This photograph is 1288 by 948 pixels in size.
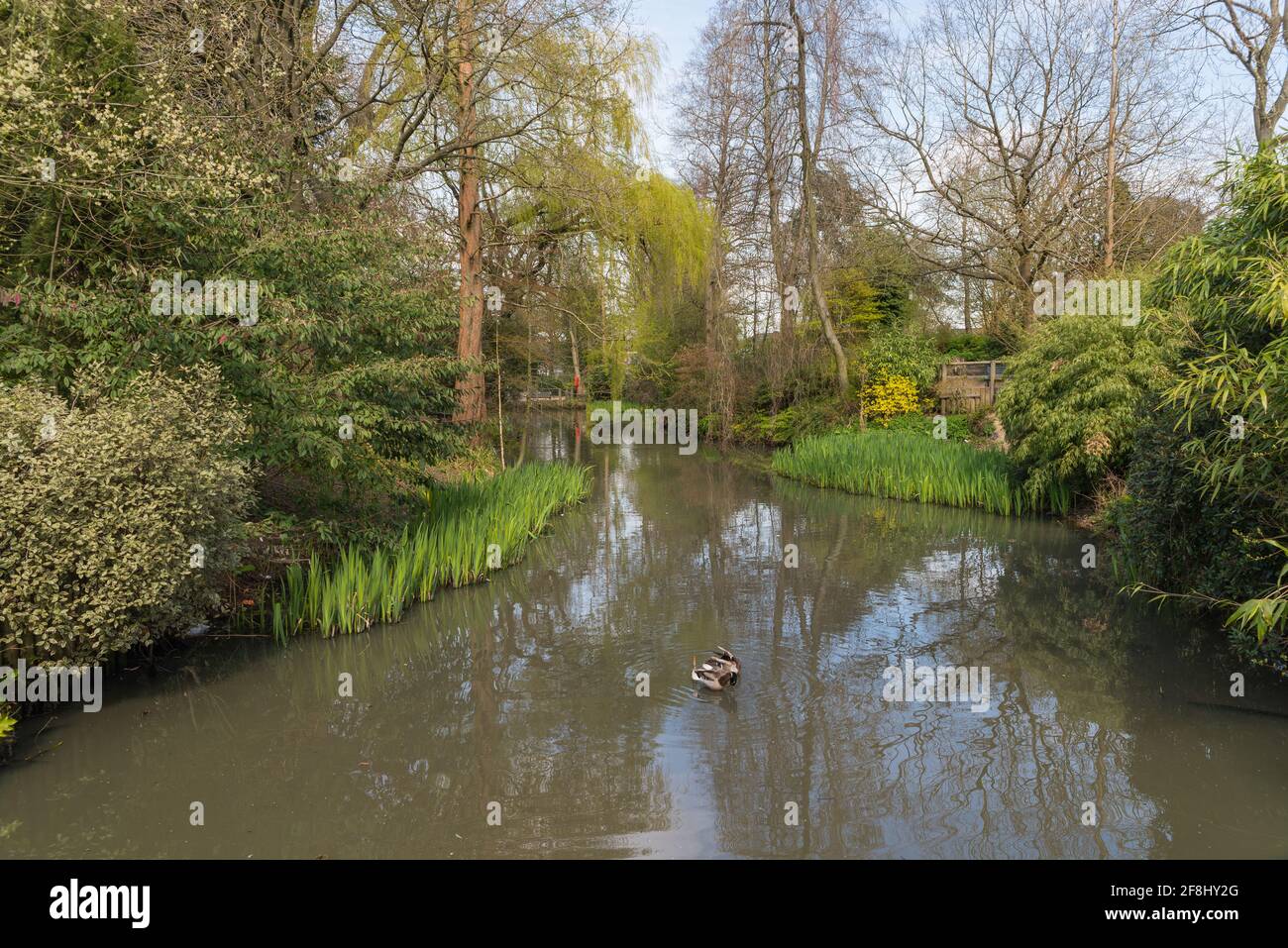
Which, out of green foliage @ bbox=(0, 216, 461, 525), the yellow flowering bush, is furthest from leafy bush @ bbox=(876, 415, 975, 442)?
green foliage @ bbox=(0, 216, 461, 525)

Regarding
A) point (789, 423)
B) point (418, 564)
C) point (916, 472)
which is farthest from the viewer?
point (789, 423)

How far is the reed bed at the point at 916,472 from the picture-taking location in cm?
1236

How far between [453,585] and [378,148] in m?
7.24

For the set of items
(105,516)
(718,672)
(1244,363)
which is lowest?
(718,672)

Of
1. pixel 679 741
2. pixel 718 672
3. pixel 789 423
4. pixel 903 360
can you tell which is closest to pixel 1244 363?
pixel 718 672

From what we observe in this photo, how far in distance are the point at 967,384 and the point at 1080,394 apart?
9217 millimetres

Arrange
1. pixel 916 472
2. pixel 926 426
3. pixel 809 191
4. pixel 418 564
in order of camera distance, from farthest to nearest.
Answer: pixel 809 191 → pixel 926 426 → pixel 916 472 → pixel 418 564

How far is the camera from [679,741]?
15.4 ft

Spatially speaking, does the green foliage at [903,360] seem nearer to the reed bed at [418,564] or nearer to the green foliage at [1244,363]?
the reed bed at [418,564]

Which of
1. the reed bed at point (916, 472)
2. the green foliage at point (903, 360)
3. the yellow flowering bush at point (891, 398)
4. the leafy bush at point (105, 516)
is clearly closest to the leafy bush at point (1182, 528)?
the reed bed at point (916, 472)

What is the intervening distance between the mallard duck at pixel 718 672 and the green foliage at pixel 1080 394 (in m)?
6.91

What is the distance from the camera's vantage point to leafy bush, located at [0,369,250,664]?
14.7 feet

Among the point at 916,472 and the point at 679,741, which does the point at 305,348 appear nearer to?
the point at 679,741

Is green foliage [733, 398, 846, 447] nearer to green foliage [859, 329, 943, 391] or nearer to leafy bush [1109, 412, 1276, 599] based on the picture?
green foliage [859, 329, 943, 391]
